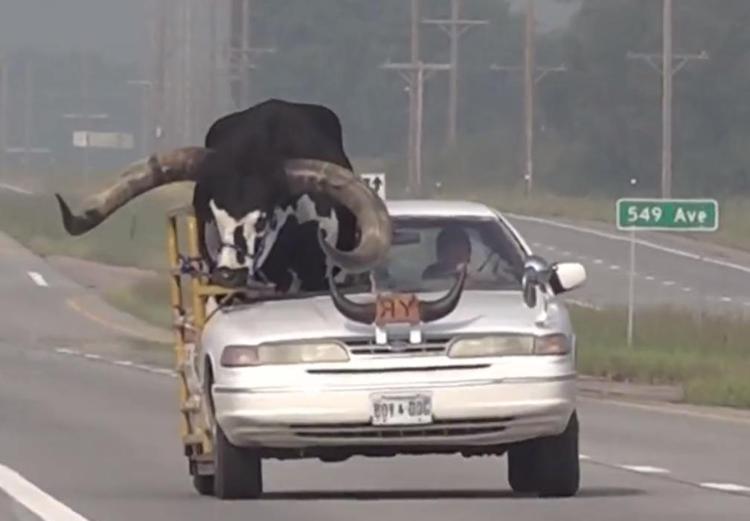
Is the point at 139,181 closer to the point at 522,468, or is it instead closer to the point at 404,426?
the point at 404,426

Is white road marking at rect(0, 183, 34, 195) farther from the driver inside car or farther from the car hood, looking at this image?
the car hood

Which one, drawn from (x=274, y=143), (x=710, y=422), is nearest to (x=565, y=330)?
(x=274, y=143)

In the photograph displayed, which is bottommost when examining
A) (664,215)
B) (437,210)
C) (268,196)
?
(664,215)

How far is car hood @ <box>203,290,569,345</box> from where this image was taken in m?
16.6

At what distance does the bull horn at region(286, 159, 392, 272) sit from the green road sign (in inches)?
958

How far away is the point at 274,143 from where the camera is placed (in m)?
17.4

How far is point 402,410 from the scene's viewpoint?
16453mm

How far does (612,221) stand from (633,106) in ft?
99.2

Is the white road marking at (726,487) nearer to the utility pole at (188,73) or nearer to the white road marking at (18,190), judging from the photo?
the utility pole at (188,73)

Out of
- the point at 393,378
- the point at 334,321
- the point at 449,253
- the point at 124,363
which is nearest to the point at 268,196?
the point at 334,321

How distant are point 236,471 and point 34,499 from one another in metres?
1.39

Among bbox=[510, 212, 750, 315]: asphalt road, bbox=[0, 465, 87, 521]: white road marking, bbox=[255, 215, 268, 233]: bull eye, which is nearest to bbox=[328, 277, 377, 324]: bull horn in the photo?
bbox=[255, 215, 268, 233]: bull eye

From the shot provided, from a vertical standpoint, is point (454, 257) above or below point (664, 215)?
above

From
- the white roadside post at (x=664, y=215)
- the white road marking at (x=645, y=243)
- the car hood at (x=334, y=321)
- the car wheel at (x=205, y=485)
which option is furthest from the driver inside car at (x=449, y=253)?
the white road marking at (x=645, y=243)
